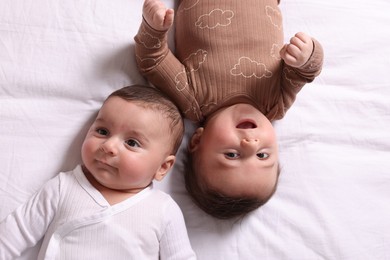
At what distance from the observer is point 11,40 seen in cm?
104

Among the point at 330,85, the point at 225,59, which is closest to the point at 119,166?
the point at 225,59

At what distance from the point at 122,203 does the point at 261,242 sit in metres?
0.34

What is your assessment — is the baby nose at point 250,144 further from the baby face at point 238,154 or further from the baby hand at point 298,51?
the baby hand at point 298,51

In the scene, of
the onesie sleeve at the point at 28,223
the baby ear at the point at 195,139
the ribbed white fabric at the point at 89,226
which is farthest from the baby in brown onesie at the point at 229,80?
the onesie sleeve at the point at 28,223

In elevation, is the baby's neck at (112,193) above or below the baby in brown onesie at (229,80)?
below

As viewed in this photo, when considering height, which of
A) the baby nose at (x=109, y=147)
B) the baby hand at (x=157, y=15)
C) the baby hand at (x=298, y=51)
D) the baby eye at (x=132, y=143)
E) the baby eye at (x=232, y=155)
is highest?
the baby hand at (x=157, y=15)

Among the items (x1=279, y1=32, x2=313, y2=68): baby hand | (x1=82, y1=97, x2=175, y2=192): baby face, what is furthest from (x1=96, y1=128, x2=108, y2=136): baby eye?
(x1=279, y1=32, x2=313, y2=68): baby hand

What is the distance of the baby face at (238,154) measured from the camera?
987 mm

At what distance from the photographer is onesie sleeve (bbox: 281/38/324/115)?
1.03m

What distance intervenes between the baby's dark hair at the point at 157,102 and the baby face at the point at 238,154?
0.06 metres

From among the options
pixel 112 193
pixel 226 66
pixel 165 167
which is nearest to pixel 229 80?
pixel 226 66

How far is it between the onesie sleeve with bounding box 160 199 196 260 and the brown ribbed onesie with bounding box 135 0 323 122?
0.25 metres

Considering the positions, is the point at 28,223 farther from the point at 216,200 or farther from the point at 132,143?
the point at 216,200

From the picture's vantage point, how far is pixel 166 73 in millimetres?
1068
